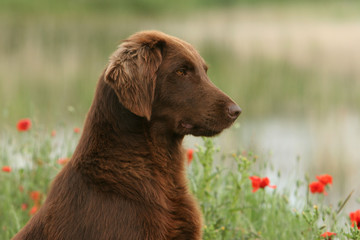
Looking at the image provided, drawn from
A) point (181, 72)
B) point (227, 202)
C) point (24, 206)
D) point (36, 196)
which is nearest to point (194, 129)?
point (181, 72)

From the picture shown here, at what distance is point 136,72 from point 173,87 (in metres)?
0.26

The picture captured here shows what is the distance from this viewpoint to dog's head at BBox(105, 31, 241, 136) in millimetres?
2979

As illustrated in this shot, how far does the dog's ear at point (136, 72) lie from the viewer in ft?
9.36

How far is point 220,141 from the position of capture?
6.60 meters

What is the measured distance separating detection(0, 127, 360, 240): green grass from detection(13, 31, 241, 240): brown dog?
637 mm

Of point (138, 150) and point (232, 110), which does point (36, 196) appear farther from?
point (232, 110)

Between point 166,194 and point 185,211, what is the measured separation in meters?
0.15

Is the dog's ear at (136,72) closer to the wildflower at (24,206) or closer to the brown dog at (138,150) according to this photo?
the brown dog at (138,150)

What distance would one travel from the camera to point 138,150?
2.95 metres

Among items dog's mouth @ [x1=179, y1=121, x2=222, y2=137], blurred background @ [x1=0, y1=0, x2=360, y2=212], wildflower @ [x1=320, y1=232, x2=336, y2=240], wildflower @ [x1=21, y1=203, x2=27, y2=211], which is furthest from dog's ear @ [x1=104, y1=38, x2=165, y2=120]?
wildflower @ [x1=21, y1=203, x2=27, y2=211]

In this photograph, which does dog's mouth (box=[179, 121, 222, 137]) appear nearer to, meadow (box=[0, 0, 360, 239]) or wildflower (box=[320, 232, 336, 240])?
meadow (box=[0, 0, 360, 239])

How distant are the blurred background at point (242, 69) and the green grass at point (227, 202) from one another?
385mm

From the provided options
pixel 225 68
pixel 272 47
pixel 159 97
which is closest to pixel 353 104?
pixel 225 68

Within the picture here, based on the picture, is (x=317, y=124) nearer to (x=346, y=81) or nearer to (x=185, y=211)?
(x=346, y=81)
